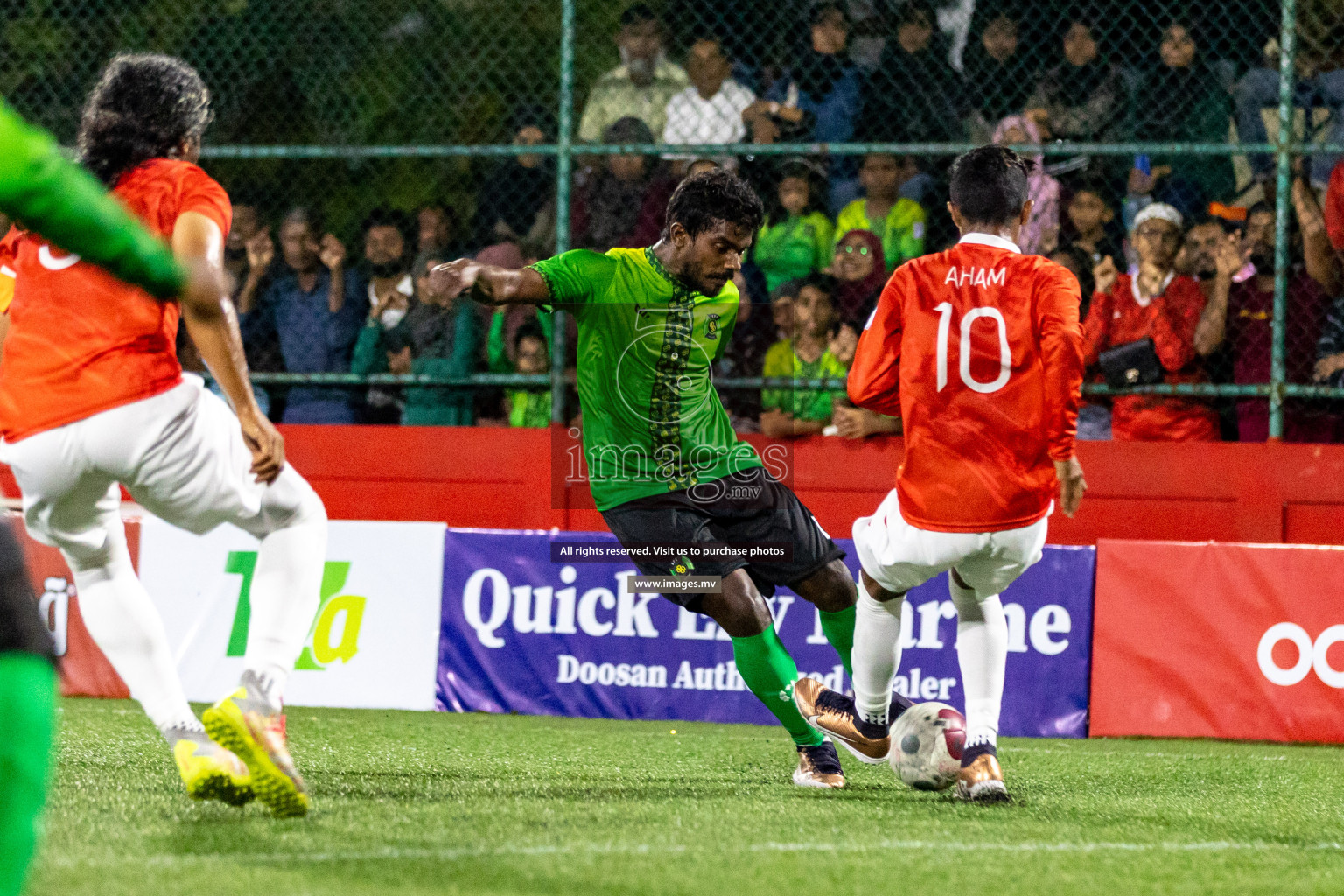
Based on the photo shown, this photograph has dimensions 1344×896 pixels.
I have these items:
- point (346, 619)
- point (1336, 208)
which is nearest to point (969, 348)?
point (1336, 208)

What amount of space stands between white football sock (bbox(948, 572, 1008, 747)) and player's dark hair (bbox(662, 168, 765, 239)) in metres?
1.40

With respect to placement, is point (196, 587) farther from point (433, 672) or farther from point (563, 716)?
point (563, 716)

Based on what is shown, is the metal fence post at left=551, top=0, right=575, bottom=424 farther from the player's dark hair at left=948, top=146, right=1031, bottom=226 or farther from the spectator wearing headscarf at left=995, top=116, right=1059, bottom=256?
the player's dark hair at left=948, top=146, right=1031, bottom=226

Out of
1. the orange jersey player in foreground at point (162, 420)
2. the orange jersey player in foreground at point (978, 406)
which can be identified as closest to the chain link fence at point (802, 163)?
the orange jersey player in foreground at point (978, 406)

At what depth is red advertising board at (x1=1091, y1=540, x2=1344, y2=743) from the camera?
731 centimetres

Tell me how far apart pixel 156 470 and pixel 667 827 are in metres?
1.66

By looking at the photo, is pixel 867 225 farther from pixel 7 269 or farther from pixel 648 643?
pixel 7 269

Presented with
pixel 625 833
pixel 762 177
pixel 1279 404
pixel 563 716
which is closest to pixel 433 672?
pixel 563 716

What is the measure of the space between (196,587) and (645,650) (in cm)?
241

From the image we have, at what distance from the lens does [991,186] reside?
196 inches

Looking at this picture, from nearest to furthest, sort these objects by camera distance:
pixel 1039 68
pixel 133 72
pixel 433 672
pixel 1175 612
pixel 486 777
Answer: pixel 133 72 < pixel 486 777 < pixel 1175 612 < pixel 433 672 < pixel 1039 68

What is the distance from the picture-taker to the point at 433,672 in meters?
8.07

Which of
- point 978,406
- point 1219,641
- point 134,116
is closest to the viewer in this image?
point 134,116

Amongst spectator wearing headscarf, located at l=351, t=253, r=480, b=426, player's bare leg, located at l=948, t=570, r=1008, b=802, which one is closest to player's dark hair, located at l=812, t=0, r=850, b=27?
spectator wearing headscarf, located at l=351, t=253, r=480, b=426
